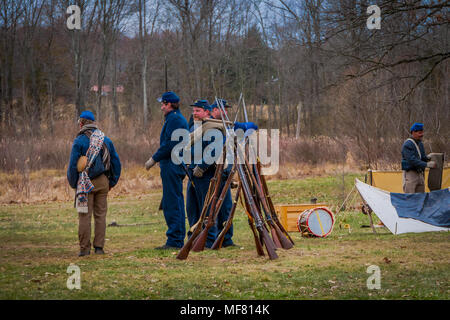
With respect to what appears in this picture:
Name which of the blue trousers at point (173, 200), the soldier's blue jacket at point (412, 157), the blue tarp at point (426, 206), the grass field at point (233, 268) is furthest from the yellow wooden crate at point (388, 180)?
the blue trousers at point (173, 200)

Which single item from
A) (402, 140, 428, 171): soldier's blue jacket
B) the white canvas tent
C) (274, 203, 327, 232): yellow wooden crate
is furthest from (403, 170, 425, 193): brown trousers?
(274, 203, 327, 232): yellow wooden crate

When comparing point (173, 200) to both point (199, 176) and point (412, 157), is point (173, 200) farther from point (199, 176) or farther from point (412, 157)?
point (412, 157)

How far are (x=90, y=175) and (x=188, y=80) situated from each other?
26.1 metres

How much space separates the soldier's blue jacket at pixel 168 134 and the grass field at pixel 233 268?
1463mm

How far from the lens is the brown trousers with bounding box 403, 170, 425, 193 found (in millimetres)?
12281

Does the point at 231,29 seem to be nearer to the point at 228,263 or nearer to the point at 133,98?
the point at 133,98

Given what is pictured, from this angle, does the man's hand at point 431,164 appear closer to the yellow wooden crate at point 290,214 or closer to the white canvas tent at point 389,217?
the white canvas tent at point 389,217

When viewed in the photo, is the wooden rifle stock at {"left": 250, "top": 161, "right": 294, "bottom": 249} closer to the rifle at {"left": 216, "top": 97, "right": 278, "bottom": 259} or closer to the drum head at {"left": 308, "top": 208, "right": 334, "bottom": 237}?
the rifle at {"left": 216, "top": 97, "right": 278, "bottom": 259}

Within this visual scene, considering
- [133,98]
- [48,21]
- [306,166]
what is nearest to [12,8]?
[48,21]

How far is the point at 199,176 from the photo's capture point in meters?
9.41

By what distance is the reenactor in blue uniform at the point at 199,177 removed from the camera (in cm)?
940

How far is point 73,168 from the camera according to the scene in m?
8.72

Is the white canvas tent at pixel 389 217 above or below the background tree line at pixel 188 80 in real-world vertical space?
below

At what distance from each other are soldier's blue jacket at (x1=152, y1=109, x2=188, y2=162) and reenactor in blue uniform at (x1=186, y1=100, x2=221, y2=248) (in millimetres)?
281
